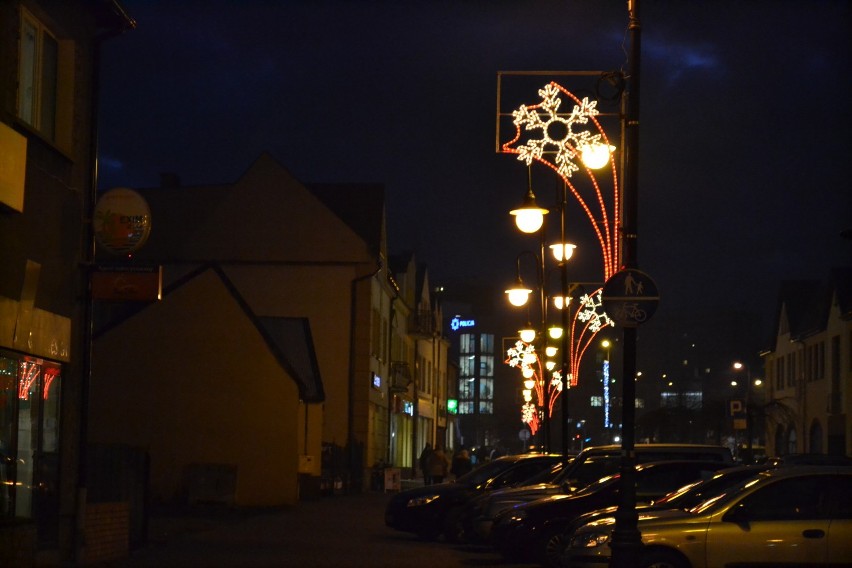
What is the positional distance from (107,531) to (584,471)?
734 centimetres

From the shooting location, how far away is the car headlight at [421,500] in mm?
22141

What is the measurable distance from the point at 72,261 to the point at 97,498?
3731 mm

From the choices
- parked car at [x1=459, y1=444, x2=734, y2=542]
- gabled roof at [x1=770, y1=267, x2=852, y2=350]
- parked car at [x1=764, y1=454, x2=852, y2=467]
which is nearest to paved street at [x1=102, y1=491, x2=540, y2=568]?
parked car at [x1=459, y1=444, x2=734, y2=542]

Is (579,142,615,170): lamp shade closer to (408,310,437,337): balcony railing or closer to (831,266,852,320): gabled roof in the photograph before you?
(831,266,852,320): gabled roof

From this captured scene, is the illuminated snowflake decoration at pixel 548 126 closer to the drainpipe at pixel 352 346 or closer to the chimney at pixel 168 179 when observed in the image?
the drainpipe at pixel 352 346

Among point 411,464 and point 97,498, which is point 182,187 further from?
point 97,498

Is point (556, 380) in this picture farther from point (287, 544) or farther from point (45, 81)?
point (45, 81)

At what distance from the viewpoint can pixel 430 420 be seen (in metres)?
69.3

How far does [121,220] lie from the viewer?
16.3 meters

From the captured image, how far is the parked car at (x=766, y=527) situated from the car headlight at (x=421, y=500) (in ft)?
32.0

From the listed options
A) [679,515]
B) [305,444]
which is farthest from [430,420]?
[679,515]

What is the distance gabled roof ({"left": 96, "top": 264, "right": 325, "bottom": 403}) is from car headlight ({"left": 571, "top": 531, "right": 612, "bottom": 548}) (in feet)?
59.0

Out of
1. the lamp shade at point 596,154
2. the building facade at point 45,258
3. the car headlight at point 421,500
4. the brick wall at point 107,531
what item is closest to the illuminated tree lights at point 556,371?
the car headlight at point 421,500

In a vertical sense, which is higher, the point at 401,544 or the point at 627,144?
the point at 627,144
